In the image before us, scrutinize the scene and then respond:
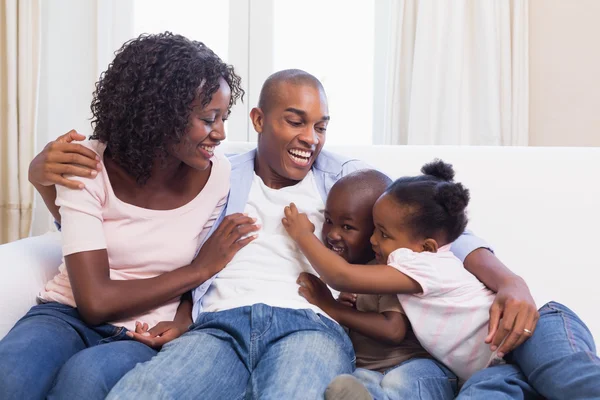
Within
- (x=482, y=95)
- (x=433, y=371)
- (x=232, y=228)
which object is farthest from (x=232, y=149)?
(x=482, y=95)

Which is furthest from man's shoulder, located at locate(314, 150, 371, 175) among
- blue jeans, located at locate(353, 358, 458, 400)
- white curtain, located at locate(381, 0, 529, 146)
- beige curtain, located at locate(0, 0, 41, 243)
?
beige curtain, located at locate(0, 0, 41, 243)

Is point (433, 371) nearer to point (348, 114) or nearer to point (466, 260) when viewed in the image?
point (466, 260)

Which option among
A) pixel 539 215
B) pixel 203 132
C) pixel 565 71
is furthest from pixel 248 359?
pixel 565 71

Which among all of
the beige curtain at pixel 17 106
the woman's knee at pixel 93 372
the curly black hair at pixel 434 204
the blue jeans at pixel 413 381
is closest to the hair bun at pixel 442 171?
the curly black hair at pixel 434 204

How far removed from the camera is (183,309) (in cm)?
166

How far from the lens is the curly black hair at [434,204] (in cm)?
150

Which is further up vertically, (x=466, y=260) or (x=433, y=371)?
(x=466, y=260)

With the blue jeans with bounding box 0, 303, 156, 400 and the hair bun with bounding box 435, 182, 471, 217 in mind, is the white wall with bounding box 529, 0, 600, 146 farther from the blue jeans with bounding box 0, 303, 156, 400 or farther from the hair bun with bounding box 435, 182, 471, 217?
the blue jeans with bounding box 0, 303, 156, 400

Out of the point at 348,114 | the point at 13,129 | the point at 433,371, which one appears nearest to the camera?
the point at 433,371

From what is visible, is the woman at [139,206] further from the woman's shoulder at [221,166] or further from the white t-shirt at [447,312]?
the white t-shirt at [447,312]

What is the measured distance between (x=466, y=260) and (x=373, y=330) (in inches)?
11.5

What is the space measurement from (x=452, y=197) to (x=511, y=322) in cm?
29

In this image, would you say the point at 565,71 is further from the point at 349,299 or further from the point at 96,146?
the point at 96,146

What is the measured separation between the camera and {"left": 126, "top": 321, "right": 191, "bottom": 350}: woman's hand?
1.51 meters
